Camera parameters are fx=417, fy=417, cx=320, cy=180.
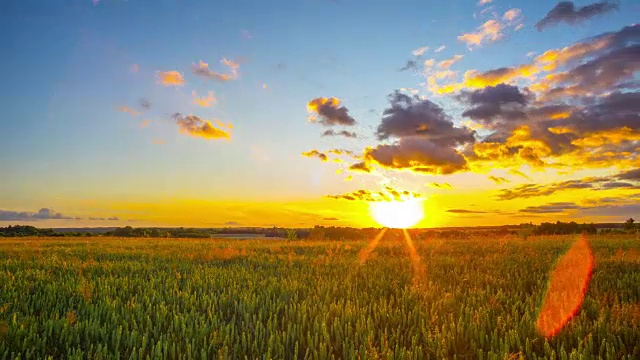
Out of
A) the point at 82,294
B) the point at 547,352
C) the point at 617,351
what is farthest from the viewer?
the point at 82,294

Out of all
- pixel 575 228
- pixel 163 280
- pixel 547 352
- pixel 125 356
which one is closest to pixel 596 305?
pixel 547 352

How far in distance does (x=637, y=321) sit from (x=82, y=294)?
783 centimetres

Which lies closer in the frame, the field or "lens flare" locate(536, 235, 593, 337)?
the field

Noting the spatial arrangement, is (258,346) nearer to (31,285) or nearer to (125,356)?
(125,356)

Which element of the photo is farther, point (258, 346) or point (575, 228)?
point (575, 228)

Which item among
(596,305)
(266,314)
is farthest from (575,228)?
(266,314)

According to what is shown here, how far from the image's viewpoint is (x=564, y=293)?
6.44 metres

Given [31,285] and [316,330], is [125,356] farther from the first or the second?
[31,285]

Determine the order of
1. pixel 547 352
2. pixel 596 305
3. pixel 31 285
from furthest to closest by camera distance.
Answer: pixel 31 285 < pixel 596 305 < pixel 547 352

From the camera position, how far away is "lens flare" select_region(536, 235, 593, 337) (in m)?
4.95

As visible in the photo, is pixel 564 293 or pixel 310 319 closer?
pixel 310 319

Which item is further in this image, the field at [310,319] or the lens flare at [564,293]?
the lens flare at [564,293]

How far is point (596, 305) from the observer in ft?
19.4

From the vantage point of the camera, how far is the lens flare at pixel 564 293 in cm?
495
